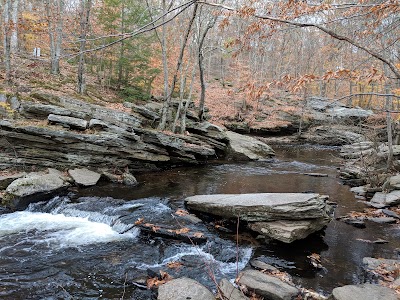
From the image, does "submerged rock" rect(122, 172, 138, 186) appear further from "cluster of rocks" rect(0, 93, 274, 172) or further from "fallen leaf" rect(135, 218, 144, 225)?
"fallen leaf" rect(135, 218, 144, 225)

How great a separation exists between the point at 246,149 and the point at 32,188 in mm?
11494

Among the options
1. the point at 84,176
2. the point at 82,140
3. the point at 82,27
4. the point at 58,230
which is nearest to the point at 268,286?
the point at 58,230

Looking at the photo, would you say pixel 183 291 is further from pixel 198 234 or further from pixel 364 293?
pixel 364 293

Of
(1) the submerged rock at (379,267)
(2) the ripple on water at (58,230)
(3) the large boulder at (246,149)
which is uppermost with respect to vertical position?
(3) the large boulder at (246,149)

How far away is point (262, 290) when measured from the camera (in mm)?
4520

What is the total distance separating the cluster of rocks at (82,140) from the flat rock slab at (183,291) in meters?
7.82

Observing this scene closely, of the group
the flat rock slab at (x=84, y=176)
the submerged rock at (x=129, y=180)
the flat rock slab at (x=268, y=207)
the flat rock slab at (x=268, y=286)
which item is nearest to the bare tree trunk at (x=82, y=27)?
the flat rock slab at (x=84, y=176)

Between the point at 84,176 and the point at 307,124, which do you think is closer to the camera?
the point at 84,176

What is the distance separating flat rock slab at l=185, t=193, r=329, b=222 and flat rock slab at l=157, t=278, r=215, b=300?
2.76 meters

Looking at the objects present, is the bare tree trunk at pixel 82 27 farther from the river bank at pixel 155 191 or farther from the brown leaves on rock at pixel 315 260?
the brown leaves on rock at pixel 315 260

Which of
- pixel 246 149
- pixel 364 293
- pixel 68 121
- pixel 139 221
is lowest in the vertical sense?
pixel 139 221

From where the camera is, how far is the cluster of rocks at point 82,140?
1009 centimetres

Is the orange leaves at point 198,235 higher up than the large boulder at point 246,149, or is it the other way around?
the large boulder at point 246,149

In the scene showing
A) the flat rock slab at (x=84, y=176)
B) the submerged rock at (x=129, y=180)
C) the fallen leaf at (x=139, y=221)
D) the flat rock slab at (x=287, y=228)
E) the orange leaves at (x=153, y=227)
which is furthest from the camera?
the submerged rock at (x=129, y=180)
